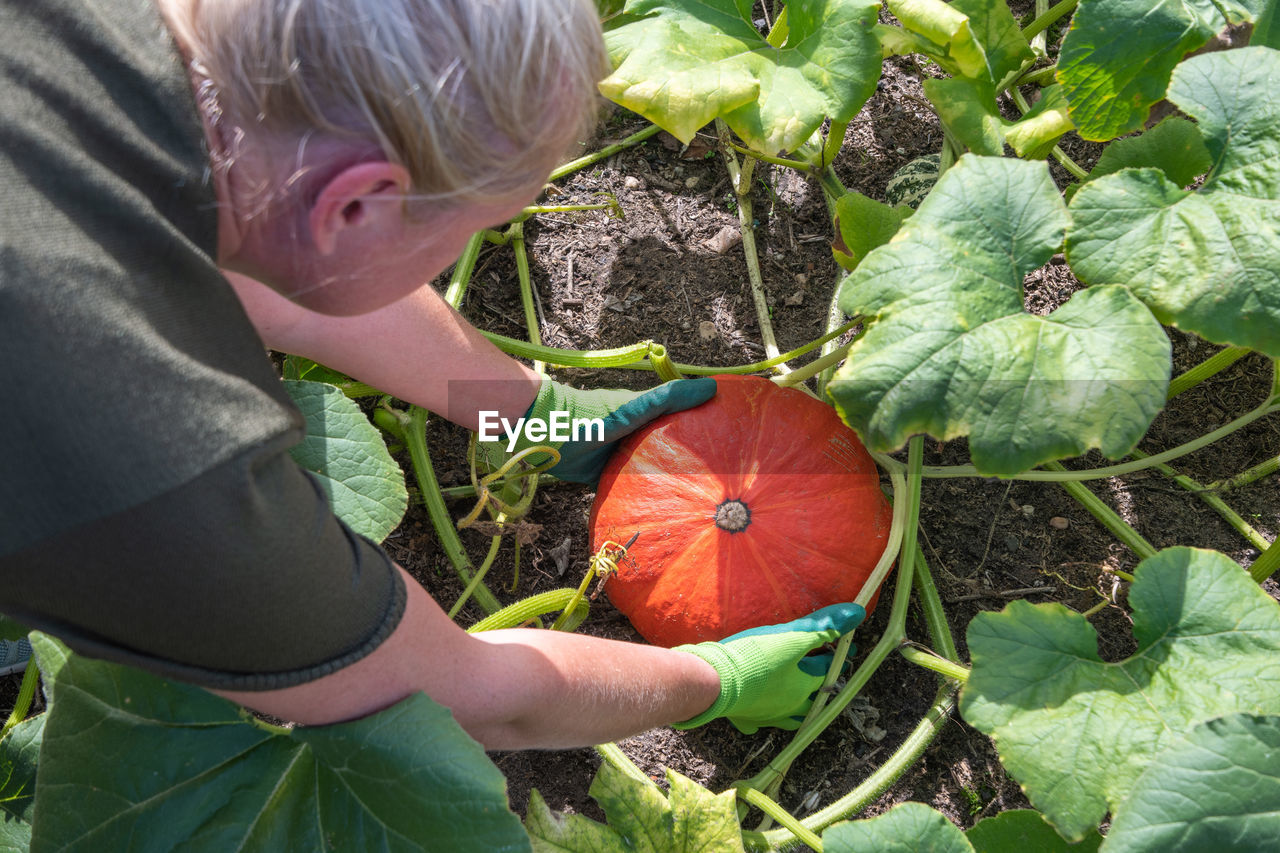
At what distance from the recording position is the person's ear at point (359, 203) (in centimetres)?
83

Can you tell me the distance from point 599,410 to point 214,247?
1.13 meters

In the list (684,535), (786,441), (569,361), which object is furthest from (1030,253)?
(569,361)

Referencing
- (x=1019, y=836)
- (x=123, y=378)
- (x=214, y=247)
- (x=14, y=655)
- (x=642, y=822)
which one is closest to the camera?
(x=123, y=378)

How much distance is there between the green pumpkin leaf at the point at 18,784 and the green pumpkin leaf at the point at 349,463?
0.57m

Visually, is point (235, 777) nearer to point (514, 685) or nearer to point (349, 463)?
point (514, 685)

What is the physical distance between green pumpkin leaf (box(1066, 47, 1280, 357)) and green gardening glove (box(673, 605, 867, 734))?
0.75m

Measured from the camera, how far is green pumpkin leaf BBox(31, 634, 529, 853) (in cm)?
112

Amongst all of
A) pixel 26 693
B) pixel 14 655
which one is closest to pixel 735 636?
pixel 26 693

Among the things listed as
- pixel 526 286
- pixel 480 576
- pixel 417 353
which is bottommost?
pixel 480 576

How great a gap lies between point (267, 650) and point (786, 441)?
3.66 ft

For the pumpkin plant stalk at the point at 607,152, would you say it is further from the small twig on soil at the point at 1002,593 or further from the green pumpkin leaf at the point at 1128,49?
the small twig on soil at the point at 1002,593

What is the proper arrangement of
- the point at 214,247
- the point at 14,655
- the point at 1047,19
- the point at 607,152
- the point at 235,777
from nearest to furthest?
the point at 214,247
the point at 235,777
the point at 14,655
the point at 1047,19
the point at 607,152

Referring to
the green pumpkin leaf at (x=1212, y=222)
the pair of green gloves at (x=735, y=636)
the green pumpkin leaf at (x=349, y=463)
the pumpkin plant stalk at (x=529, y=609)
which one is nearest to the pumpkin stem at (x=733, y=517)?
the pair of green gloves at (x=735, y=636)

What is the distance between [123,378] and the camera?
745 mm
